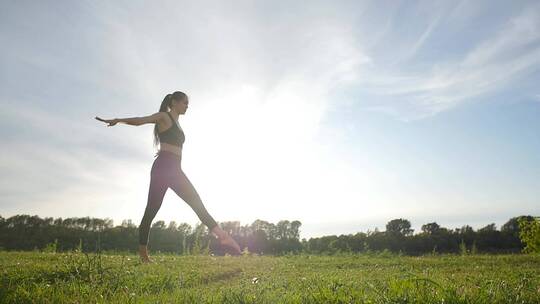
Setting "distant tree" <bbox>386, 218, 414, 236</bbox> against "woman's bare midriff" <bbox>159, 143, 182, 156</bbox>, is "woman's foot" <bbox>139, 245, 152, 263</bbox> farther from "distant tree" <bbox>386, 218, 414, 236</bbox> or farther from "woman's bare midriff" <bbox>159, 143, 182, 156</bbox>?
"distant tree" <bbox>386, 218, 414, 236</bbox>

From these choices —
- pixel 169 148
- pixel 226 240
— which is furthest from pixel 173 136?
pixel 226 240

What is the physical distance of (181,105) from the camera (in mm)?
8852

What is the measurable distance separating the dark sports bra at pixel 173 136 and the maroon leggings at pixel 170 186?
277 mm

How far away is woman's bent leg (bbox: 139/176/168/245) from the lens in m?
7.99

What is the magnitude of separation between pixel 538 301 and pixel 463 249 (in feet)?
52.2

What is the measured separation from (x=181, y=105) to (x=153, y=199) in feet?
7.67

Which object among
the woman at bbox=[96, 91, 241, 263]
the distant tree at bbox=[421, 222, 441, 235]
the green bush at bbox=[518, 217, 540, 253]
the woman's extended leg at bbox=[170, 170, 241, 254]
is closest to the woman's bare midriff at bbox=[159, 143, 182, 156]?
the woman at bbox=[96, 91, 241, 263]

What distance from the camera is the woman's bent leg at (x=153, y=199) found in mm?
7988

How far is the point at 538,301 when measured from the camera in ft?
11.2

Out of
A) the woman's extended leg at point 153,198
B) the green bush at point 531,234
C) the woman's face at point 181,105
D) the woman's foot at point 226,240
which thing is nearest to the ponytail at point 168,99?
the woman's face at point 181,105

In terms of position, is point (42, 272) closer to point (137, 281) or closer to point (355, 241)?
point (137, 281)

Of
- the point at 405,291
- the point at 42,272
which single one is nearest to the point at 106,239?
the point at 42,272

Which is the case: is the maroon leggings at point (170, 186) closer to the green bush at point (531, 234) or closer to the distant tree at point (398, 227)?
the green bush at point (531, 234)

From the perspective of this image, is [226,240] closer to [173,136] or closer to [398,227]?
[173,136]
